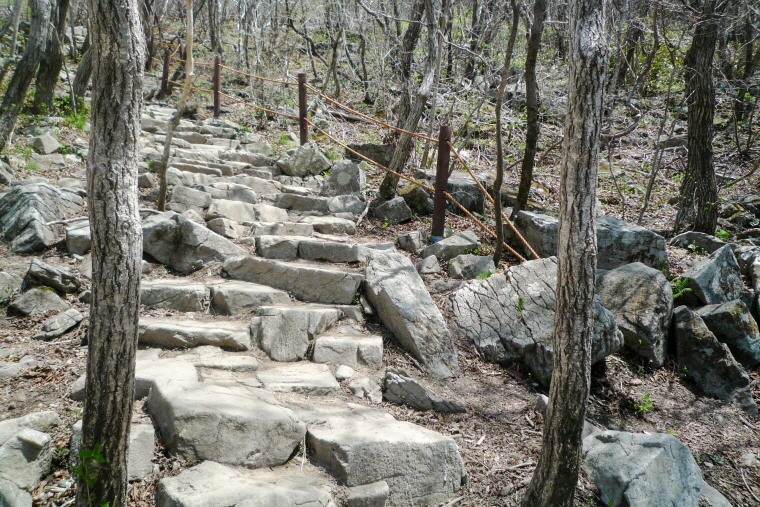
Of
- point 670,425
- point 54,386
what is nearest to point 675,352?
point 670,425

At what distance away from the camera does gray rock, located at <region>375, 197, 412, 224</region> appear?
275 inches

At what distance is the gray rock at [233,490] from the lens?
257 centimetres

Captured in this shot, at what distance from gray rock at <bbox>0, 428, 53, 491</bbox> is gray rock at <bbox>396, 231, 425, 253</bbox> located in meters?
4.11

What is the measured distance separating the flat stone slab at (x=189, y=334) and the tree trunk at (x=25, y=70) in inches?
185

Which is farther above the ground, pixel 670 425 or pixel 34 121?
pixel 34 121

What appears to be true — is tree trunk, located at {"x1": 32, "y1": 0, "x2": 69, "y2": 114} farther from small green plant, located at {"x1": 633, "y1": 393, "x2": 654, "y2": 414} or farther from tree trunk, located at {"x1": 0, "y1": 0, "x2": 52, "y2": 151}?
small green plant, located at {"x1": 633, "y1": 393, "x2": 654, "y2": 414}

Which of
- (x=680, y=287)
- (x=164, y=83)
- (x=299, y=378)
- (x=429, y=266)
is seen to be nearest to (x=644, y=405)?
(x=680, y=287)

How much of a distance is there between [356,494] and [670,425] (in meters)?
2.84

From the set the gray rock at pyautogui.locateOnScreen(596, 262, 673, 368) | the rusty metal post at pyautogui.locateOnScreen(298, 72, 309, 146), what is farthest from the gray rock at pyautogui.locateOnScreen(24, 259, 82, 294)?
the rusty metal post at pyautogui.locateOnScreen(298, 72, 309, 146)

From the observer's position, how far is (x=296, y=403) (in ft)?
11.8

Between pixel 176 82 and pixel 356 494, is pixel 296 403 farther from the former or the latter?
pixel 176 82

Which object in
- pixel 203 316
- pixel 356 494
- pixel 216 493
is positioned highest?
pixel 203 316

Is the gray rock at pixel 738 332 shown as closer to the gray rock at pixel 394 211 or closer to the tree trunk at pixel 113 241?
the gray rock at pixel 394 211

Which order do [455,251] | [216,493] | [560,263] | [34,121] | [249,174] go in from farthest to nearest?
[34,121]
[249,174]
[455,251]
[560,263]
[216,493]
